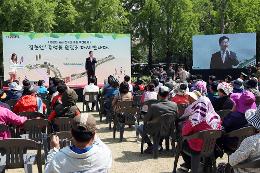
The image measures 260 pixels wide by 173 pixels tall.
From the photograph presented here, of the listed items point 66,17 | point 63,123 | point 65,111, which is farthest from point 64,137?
point 66,17

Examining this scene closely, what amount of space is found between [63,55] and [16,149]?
13.3 m

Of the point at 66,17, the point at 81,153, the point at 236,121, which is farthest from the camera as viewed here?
the point at 66,17

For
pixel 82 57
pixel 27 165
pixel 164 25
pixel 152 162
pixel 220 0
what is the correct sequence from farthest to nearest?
1. pixel 220 0
2. pixel 164 25
3. pixel 82 57
4. pixel 152 162
5. pixel 27 165

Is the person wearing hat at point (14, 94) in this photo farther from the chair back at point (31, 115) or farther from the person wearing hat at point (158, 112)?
the person wearing hat at point (158, 112)

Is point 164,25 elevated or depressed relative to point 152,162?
elevated

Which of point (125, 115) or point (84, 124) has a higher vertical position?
point (84, 124)

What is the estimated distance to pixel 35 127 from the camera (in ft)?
23.4

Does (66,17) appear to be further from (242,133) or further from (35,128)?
(242,133)

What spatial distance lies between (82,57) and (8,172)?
40.1ft

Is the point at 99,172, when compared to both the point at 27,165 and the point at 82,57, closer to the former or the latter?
the point at 27,165

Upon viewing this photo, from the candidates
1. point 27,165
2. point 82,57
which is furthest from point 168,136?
point 82,57

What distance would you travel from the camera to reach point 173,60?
128ft

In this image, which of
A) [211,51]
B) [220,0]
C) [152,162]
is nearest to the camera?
[152,162]

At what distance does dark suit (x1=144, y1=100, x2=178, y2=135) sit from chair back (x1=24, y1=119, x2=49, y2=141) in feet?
5.96
